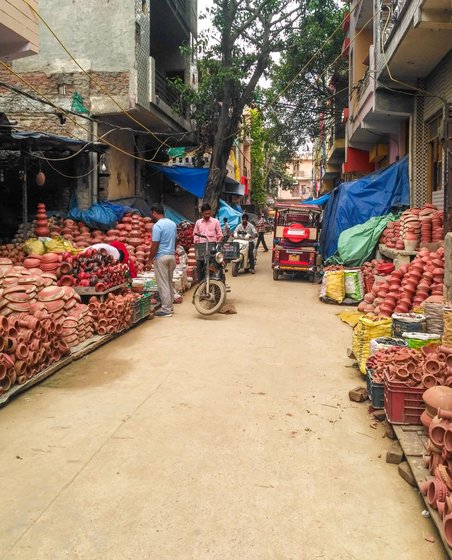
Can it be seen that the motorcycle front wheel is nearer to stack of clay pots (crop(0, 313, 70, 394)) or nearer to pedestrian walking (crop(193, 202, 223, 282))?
pedestrian walking (crop(193, 202, 223, 282))

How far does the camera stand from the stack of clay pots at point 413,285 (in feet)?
25.3

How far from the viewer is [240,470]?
11.9 feet

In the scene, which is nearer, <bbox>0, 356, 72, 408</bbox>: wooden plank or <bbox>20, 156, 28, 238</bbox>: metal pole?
<bbox>0, 356, 72, 408</bbox>: wooden plank

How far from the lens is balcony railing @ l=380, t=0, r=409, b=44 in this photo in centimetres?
970

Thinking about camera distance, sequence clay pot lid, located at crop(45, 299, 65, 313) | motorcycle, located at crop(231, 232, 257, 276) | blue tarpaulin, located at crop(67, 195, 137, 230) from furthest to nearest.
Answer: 1. motorcycle, located at crop(231, 232, 257, 276)
2. blue tarpaulin, located at crop(67, 195, 137, 230)
3. clay pot lid, located at crop(45, 299, 65, 313)

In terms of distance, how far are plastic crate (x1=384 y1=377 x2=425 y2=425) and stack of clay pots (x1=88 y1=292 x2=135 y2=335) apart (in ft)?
14.5

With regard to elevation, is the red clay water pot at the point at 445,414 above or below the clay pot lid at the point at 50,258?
below

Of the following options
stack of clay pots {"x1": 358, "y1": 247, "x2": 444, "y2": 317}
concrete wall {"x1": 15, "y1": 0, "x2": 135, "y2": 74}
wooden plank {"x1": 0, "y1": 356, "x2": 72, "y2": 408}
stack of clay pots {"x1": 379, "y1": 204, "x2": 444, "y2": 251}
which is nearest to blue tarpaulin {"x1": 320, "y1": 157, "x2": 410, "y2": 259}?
stack of clay pots {"x1": 379, "y1": 204, "x2": 444, "y2": 251}

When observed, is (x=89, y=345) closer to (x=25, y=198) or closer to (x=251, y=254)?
(x=25, y=198)

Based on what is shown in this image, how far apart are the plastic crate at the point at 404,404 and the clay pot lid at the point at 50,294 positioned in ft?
14.3

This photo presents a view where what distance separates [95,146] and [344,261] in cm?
703

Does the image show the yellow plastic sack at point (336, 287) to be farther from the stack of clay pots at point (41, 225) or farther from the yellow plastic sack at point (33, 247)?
the stack of clay pots at point (41, 225)

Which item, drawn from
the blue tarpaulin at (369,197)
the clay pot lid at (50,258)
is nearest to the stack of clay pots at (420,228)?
the blue tarpaulin at (369,197)

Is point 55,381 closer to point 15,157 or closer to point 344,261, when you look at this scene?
point 15,157
